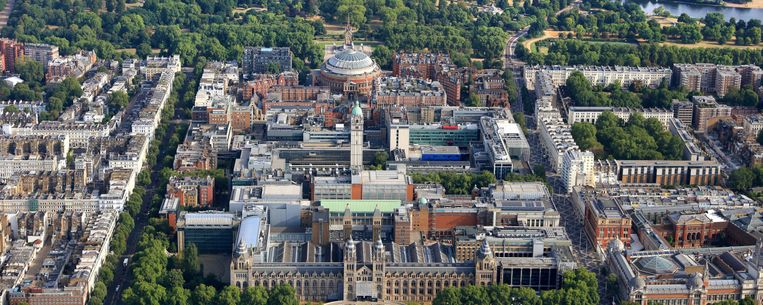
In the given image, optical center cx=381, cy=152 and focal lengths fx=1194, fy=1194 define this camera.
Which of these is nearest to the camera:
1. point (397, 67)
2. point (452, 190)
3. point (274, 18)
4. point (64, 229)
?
point (64, 229)

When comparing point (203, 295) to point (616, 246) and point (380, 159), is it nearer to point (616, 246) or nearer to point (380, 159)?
point (616, 246)

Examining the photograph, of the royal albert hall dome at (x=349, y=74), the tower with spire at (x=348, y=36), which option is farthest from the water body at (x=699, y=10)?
the royal albert hall dome at (x=349, y=74)

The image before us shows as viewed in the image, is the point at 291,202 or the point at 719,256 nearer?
the point at 719,256

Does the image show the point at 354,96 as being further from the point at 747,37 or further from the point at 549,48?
the point at 747,37

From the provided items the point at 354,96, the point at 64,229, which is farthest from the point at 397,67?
the point at 64,229

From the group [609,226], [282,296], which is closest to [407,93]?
[609,226]

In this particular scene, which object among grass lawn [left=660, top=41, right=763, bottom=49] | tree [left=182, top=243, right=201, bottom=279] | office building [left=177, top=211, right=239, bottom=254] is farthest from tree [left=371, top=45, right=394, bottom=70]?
tree [left=182, top=243, right=201, bottom=279]

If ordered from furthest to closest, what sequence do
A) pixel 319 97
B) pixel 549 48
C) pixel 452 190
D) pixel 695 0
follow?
pixel 695 0, pixel 549 48, pixel 319 97, pixel 452 190
